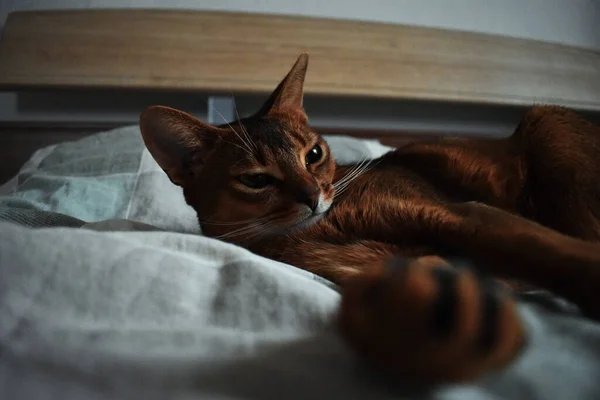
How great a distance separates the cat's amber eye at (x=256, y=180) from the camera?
0.81m

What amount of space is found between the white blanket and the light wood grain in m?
1.45

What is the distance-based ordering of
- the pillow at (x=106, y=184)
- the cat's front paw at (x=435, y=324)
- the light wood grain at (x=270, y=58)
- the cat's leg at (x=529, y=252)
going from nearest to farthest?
the cat's front paw at (x=435, y=324) → the cat's leg at (x=529, y=252) → the pillow at (x=106, y=184) → the light wood grain at (x=270, y=58)

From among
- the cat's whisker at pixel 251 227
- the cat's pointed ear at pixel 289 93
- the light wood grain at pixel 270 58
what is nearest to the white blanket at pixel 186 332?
the cat's whisker at pixel 251 227

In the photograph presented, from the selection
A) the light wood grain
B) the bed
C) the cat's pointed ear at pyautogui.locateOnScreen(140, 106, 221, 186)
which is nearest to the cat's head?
the cat's pointed ear at pyautogui.locateOnScreen(140, 106, 221, 186)

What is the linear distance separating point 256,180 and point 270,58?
1.29 m

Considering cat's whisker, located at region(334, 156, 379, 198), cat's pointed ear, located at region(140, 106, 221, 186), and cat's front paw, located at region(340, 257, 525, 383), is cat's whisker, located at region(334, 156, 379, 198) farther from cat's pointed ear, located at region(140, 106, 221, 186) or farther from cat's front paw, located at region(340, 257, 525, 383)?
cat's front paw, located at region(340, 257, 525, 383)

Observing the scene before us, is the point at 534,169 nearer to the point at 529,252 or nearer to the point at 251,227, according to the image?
the point at 529,252

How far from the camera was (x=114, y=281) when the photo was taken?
1.56ft

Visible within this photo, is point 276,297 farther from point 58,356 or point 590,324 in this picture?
point 590,324

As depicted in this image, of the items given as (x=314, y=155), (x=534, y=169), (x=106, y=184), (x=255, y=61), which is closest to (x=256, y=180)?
(x=314, y=155)

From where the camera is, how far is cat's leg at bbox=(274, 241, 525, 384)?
293 mm

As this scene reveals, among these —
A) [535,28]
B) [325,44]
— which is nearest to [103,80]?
[325,44]

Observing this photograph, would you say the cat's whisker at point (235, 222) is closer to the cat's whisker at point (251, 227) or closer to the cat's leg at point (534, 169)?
the cat's whisker at point (251, 227)

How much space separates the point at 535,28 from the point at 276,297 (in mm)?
2604
